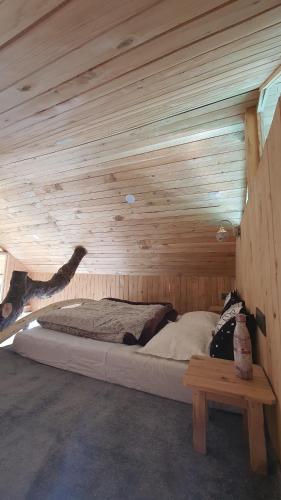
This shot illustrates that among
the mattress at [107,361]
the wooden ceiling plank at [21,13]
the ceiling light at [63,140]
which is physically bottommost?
the mattress at [107,361]

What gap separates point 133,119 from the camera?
1691 millimetres

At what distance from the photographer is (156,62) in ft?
3.66

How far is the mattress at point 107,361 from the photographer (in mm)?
1598

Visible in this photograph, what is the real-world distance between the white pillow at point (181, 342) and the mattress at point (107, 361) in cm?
5

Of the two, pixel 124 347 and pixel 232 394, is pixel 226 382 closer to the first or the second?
pixel 232 394

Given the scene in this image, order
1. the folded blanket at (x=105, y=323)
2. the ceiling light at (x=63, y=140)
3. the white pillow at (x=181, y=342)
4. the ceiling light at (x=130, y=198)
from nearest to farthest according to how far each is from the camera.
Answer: the white pillow at (x=181, y=342) → the ceiling light at (x=63, y=140) → the folded blanket at (x=105, y=323) → the ceiling light at (x=130, y=198)

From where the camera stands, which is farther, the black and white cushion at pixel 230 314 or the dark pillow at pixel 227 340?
the black and white cushion at pixel 230 314

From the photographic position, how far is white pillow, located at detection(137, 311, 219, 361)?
65.5 inches

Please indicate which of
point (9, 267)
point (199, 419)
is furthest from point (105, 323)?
point (9, 267)

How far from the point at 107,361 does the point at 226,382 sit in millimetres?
1068

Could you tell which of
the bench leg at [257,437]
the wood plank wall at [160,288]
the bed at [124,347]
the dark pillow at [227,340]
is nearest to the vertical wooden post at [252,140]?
the dark pillow at [227,340]

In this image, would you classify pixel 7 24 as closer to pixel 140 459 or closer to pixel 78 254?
pixel 140 459

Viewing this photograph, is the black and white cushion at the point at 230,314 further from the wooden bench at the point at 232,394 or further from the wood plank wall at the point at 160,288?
the wood plank wall at the point at 160,288

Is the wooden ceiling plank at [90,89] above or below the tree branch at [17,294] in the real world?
above
